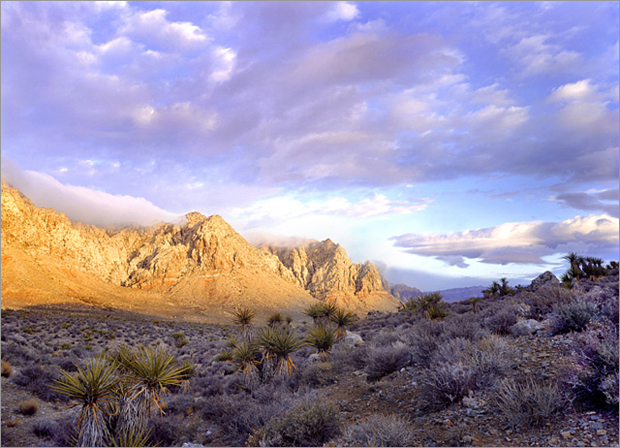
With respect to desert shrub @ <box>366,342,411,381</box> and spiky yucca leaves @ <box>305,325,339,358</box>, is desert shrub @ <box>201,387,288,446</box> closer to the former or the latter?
desert shrub @ <box>366,342,411,381</box>

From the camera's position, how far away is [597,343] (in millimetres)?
6723

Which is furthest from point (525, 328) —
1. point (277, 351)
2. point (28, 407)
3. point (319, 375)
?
point (28, 407)

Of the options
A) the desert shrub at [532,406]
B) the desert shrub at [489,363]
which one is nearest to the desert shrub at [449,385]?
the desert shrub at [489,363]

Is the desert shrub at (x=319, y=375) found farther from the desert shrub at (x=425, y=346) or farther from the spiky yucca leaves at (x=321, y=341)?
the spiky yucca leaves at (x=321, y=341)

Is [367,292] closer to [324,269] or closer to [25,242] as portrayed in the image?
[324,269]

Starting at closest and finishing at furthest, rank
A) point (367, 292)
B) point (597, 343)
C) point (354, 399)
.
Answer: point (597, 343)
point (354, 399)
point (367, 292)

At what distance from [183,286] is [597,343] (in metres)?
111

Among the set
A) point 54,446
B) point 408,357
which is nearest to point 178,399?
point 54,446

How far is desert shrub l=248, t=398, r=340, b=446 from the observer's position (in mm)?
7547

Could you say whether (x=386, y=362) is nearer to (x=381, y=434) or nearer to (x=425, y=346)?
(x=425, y=346)

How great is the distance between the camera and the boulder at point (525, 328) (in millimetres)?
10820

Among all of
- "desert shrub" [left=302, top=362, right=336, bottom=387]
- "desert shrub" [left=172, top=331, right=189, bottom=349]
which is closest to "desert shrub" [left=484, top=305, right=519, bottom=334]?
"desert shrub" [left=302, top=362, right=336, bottom=387]

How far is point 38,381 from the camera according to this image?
16.2 meters

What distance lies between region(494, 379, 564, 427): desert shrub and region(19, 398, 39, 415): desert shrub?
1670cm
